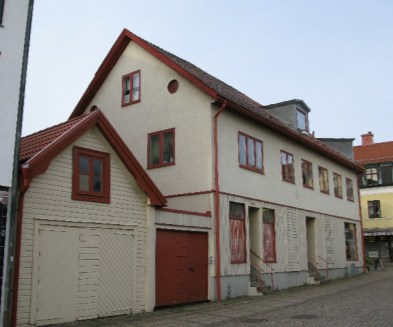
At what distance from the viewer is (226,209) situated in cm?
1795

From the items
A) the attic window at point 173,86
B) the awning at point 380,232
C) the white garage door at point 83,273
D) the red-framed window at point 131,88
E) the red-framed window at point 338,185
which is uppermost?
the red-framed window at point 131,88

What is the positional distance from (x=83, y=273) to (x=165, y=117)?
27.8 feet

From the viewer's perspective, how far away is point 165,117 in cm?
1955

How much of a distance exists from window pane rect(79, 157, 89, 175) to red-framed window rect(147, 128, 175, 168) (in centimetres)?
586

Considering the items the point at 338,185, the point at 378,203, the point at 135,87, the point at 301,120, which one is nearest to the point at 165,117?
the point at 135,87

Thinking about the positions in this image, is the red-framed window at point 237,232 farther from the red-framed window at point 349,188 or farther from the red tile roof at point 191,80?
the red-framed window at point 349,188

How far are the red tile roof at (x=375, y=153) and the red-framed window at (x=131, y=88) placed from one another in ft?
100

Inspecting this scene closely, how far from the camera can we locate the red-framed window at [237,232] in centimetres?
1827

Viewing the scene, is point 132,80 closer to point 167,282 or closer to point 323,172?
point 167,282

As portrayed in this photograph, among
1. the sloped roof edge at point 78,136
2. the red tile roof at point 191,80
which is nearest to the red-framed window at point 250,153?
the red tile roof at point 191,80

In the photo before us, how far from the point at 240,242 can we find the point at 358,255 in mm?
14831

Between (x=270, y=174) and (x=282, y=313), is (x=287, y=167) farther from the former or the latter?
(x=282, y=313)

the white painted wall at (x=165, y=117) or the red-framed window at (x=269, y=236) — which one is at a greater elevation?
the white painted wall at (x=165, y=117)

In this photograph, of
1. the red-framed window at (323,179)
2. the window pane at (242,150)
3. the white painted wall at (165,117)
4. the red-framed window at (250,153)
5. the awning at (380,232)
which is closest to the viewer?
the white painted wall at (165,117)
